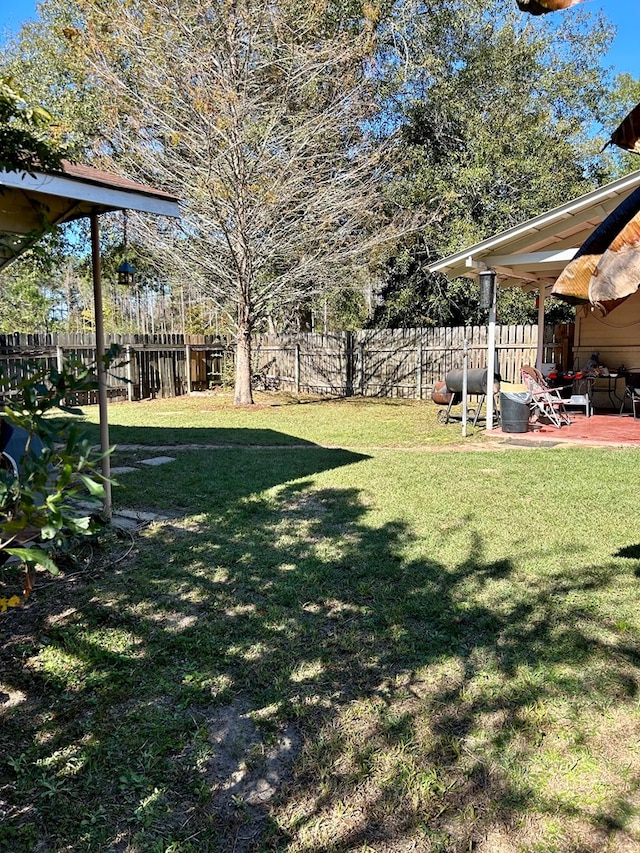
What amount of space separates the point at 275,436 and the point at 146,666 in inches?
271

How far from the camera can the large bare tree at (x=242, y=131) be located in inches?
455

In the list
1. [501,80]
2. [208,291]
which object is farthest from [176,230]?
[501,80]

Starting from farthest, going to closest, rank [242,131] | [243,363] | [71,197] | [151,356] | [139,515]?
1. [151,356]
2. [243,363]
3. [242,131]
4. [139,515]
5. [71,197]

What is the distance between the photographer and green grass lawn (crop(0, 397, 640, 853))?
1.83 meters

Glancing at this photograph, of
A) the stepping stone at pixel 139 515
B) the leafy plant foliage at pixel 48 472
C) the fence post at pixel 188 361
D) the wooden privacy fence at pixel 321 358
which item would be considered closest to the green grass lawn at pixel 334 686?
the stepping stone at pixel 139 515

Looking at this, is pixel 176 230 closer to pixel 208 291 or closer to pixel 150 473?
pixel 208 291

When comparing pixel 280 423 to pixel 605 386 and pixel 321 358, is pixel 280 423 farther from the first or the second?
pixel 321 358

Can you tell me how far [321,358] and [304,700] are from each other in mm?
15532

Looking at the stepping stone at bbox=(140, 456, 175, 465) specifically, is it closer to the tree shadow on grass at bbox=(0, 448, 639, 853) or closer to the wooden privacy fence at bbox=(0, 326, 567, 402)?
the tree shadow on grass at bbox=(0, 448, 639, 853)

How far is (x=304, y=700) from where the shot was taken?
8.00ft

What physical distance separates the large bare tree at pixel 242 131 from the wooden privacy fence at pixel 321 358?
132 inches

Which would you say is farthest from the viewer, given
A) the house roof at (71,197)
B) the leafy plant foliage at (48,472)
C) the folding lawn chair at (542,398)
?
the folding lawn chair at (542,398)

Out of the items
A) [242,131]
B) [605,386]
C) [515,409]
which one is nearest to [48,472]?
[515,409]

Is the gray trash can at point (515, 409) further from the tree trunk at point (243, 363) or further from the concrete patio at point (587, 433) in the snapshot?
the tree trunk at point (243, 363)
